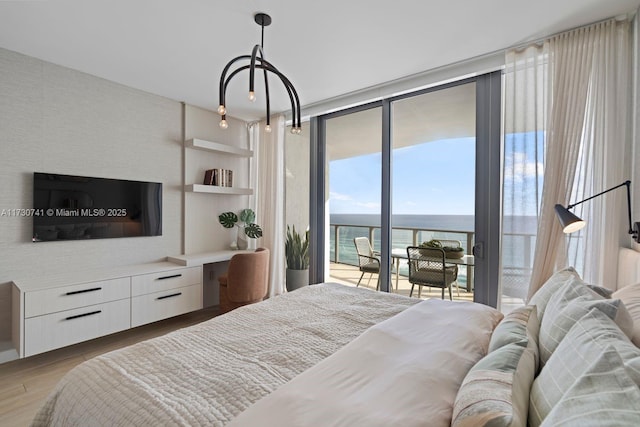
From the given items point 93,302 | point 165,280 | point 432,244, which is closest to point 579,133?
point 432,244

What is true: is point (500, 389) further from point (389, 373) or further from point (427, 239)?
point (427, 239)

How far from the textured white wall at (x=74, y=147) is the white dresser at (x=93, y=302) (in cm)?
20

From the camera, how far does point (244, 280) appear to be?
327 cm

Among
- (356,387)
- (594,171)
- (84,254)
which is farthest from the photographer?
(84,254)

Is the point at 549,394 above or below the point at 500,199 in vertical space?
below

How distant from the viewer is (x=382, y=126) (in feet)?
11.0

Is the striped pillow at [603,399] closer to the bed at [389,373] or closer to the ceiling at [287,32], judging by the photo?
the bed at [389,373]

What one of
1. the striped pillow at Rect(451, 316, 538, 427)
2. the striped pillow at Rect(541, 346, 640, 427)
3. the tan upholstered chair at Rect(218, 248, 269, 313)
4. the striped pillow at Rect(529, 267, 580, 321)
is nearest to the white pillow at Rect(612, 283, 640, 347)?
the striped pillow at Rect(529, 267, 580, 321)

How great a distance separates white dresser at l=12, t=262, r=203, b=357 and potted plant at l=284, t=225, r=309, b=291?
1.36 metres

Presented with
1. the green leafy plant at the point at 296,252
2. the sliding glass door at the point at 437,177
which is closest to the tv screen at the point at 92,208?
the green leafy plant at the point at 296,252

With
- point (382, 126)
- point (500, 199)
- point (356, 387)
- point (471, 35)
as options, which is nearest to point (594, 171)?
point (500, 199)

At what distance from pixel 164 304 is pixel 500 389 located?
126 inches

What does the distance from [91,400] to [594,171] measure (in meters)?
3.04

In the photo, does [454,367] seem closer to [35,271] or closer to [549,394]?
[549,394]
